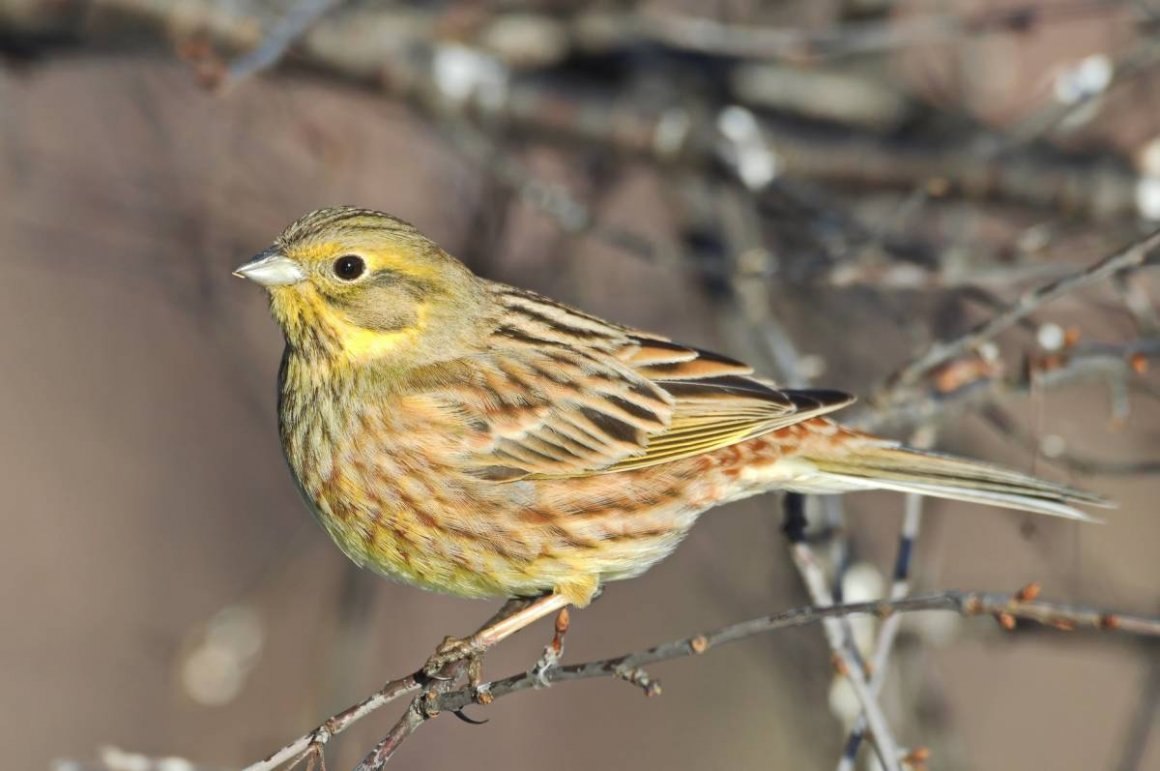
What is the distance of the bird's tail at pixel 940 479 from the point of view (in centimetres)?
445

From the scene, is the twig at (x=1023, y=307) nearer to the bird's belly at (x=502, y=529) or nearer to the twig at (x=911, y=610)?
the bird's belly at (x=502, y=529)

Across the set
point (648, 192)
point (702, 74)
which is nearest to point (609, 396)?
point (702, 74)

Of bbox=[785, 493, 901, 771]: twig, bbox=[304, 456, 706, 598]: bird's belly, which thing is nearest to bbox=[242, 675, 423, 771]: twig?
bbox=[304, 456, 706, 598]: bird's belly

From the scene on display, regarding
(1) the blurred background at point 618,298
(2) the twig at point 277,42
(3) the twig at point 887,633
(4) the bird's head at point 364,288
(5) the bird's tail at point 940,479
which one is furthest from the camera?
(1) the blurred background at point 618,298

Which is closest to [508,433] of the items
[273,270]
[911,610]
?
[273,270]

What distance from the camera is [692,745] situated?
9172mm

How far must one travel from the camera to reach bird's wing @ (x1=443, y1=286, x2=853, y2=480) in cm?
473

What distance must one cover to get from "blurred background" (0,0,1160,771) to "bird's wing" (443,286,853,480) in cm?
30

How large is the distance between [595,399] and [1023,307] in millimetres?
1425

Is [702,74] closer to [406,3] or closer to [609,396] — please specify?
[406,3]

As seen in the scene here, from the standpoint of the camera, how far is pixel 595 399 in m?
4.90

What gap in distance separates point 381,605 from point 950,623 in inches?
159

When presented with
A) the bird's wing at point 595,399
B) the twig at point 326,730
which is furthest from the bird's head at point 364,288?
the twig at point 326,730

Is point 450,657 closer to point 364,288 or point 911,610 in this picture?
point 364,288
